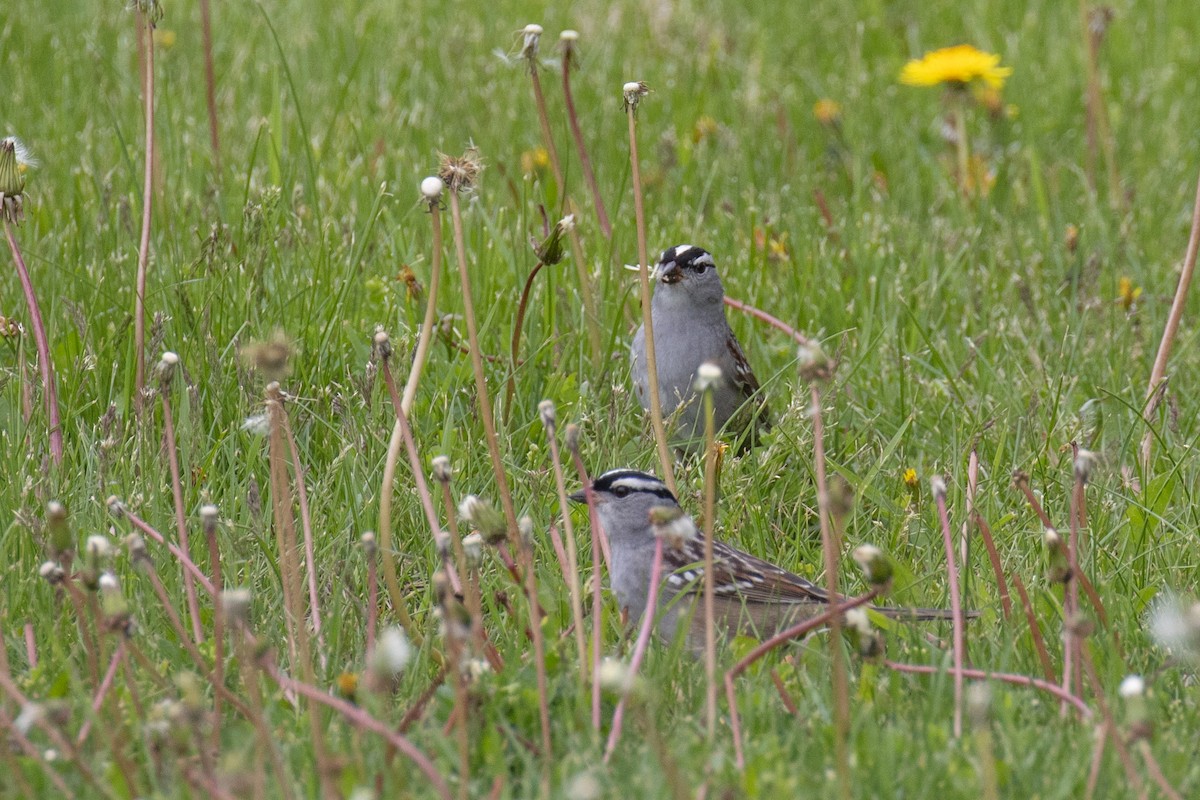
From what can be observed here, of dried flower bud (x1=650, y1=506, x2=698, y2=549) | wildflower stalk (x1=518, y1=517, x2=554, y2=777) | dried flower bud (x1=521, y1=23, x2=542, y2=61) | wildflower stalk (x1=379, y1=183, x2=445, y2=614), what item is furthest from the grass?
→ dried flower bud (x1=521, y1=23, x2=542, y2=61)

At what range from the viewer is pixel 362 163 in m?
6.88

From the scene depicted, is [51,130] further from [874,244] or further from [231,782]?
[231,782]

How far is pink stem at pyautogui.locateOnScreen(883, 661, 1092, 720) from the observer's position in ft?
10.2

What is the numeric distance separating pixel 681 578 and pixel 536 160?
3888 mm

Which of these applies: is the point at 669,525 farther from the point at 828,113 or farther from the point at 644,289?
the point at 828,113

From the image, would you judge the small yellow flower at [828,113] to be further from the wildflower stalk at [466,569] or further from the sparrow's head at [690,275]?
the wildflower stalk at [466,569]

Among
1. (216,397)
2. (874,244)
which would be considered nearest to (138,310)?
(216,397)

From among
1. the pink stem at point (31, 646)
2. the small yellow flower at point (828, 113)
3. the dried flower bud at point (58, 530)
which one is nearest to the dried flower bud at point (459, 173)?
the dried flower bud at point (58, 530)

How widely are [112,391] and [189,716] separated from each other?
263 centimetres

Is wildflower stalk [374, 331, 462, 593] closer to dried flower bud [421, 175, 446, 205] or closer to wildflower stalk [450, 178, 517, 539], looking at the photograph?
wildflower stalk [450, 178, 517, 539]

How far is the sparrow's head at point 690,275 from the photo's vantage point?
18.7 ft

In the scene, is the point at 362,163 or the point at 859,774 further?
the point at 362,163

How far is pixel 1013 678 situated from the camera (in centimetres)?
327

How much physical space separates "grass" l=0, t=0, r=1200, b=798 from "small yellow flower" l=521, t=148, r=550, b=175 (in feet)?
0.22
